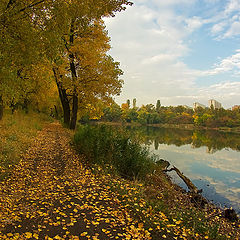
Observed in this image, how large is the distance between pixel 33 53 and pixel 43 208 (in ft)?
13.8

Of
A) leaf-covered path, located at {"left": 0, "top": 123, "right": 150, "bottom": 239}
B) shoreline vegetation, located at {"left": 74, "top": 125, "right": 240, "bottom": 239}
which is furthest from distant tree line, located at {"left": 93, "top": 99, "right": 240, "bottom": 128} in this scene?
leaf-covered path, located at {"left": 0, "top": 123, "right": 150, "bottom": 239}

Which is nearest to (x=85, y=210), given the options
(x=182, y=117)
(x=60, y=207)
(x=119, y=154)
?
(x=60, y=207)

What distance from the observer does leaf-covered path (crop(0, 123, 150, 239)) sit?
3.33m

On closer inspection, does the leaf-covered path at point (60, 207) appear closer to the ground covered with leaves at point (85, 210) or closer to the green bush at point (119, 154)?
the ground covered with leaves at point (85, 210)

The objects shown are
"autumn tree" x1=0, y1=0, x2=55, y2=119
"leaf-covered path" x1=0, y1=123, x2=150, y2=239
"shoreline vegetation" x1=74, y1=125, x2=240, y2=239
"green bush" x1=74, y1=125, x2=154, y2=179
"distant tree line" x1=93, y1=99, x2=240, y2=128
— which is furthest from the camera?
"distant tree line" x1=93, y1=99, x2=240, y2=128

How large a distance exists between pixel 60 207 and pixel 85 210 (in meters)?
0.53

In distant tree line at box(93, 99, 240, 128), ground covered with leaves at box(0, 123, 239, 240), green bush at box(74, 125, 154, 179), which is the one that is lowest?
ground covered with leaves at box(0, 123, 239, 240)

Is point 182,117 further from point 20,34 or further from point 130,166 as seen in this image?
point 20,34

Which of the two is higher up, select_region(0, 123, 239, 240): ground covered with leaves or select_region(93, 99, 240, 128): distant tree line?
select_region(93, 99, 240, 128): distant tree line

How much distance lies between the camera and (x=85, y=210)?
13.4ft

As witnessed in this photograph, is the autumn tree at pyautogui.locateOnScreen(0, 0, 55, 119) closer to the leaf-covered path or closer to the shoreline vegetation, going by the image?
the leaf-covered path

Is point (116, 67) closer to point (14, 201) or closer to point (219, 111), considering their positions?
point (14, 201)

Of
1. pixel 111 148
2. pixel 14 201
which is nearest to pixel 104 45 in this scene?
pixel 111 148

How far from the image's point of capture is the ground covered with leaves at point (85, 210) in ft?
11.1
